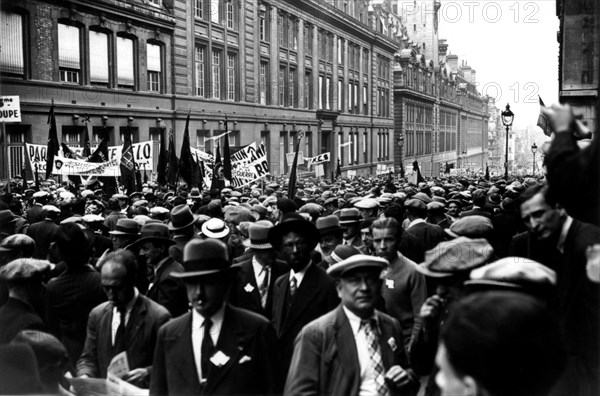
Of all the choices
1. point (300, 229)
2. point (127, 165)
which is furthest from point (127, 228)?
point (127, 165)

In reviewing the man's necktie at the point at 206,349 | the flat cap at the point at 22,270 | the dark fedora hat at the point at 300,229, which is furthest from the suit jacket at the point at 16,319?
the dark fedora hat at the point at 300,229

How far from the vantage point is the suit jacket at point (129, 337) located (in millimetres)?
5023

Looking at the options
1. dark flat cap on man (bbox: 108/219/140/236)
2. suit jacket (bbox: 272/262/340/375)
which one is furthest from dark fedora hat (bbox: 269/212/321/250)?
dark flat cap on man (bbox: 108/219/140/236)

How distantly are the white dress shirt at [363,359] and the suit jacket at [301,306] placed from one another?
4.09 feet

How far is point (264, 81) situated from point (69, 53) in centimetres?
1887

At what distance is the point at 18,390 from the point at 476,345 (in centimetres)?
247

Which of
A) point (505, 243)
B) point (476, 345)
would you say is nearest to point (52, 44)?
point (505, 243)

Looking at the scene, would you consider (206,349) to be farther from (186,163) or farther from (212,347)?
(186,163)

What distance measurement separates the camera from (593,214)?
4023 millimetres

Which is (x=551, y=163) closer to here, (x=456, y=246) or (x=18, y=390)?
(x=456, y=246)

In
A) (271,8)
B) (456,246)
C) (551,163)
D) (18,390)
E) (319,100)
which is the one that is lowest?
(18,390)

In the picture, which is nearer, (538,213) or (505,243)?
(538,213)

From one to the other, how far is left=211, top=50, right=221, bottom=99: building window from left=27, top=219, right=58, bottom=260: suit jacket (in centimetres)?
2766

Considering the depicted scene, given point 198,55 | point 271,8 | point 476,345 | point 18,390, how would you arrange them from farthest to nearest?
point 271,8, point 198,55, point 18,390, point 476,345
